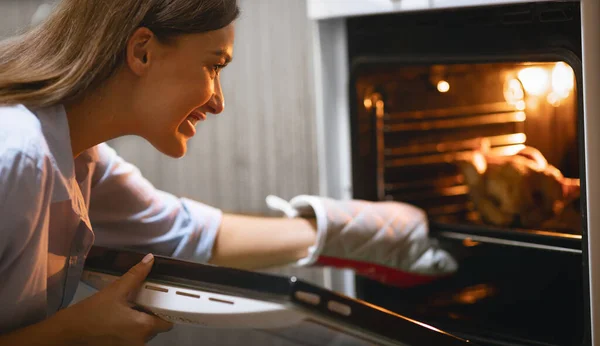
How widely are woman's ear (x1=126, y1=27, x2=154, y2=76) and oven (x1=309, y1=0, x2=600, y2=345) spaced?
0.44 m

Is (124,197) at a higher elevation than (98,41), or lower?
lower

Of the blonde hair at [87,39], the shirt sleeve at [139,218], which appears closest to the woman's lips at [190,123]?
the blonde hair at [87,39]

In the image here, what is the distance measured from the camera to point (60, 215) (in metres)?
0.96

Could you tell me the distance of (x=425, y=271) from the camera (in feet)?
4.29

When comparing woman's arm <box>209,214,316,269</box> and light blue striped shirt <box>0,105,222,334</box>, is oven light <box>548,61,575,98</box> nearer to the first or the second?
woman's arm <box>209,214,316,269</box>

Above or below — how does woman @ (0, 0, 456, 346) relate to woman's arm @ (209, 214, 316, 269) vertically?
above

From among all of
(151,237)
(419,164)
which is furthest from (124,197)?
(419,164)

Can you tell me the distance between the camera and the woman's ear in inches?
35.7

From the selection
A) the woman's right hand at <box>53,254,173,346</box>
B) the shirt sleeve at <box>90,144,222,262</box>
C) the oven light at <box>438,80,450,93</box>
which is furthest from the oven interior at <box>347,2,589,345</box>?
the woman's right hand at <box>53,254,173,346</box>

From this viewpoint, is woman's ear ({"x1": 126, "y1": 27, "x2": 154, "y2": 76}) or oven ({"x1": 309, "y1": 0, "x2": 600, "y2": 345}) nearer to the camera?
woman's ear ({"x1": 126, "y1": 27, "x2": 154, "y2": 76})

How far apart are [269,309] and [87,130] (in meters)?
0.40

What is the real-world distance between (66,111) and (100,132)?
5 cm

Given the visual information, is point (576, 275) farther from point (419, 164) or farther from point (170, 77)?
point (170, 77)

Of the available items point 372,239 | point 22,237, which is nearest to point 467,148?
point 372,239
